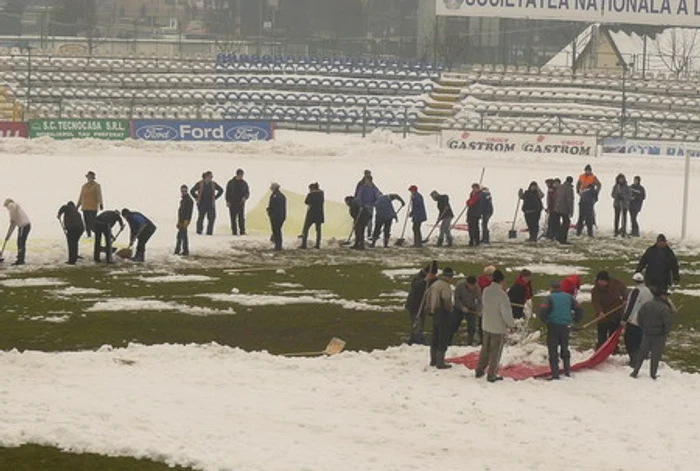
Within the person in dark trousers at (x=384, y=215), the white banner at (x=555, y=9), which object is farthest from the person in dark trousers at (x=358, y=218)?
the white banner at (x=555, y=9)

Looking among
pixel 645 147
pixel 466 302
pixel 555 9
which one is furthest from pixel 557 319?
pixel 555 9

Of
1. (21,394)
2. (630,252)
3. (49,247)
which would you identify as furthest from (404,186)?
(21,394)

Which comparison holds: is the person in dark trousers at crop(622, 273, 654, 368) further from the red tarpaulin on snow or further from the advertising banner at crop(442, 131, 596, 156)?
the advertising banner at crop(442, 131, 596, 156)

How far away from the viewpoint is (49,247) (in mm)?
32812

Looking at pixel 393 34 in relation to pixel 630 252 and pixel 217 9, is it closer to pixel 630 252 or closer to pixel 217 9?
pixel 217 9

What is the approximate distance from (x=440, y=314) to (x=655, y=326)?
2837mm

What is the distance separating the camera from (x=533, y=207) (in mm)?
36312

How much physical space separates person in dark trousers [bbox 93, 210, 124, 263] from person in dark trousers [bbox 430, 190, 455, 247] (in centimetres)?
746

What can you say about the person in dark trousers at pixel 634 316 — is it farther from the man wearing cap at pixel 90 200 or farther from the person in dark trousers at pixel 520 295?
the man wearing cap at pixel 90 200

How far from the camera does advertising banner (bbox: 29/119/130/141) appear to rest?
180 feet

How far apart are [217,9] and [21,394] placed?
97781 mm

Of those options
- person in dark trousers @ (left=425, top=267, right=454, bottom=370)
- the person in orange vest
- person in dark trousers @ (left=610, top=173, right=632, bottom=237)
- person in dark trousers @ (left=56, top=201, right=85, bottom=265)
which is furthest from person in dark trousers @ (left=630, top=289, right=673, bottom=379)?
person in dark trousers @ (left=610, top=173, right=632, bottom=237)

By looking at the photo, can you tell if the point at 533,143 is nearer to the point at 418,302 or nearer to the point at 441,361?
the point at 418,302

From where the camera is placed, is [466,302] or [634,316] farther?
[466,302]
